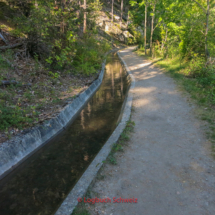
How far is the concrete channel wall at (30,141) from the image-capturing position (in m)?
4.21

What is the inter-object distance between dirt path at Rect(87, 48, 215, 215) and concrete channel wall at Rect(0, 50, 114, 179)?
2.36 m

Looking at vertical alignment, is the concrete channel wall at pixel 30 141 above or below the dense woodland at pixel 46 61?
below

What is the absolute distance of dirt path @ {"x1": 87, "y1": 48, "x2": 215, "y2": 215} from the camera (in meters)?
2.76

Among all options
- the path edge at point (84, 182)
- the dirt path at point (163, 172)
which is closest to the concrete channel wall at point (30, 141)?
the path edge at point (84, 182)

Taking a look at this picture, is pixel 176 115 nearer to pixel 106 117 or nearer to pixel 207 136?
pixel 207 136

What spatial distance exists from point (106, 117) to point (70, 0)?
7280mm

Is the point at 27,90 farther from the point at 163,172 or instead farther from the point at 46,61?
the point at 163,172

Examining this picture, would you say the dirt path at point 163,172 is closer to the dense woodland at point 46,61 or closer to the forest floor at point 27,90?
the dense woodland at point 46,61

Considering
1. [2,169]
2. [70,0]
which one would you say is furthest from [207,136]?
[70,0]

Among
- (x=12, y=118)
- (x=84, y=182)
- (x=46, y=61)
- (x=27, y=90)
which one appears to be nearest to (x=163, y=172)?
(x=84, y=182)

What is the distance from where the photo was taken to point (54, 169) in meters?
4.36

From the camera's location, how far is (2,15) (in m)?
10.3

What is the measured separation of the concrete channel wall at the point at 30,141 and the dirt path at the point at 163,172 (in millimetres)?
2355

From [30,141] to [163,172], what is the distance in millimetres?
3516
